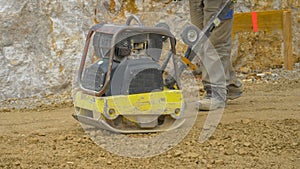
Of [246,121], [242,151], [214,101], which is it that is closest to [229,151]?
[242,151]

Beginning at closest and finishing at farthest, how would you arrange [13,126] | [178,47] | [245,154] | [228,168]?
[228,168]
[245,154]
[13,126]
[178,47]

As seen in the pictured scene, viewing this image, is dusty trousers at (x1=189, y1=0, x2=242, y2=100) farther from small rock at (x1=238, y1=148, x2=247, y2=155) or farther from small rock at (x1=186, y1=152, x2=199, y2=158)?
small rock at (x1=186, y1=152, x2=199, y2=158)

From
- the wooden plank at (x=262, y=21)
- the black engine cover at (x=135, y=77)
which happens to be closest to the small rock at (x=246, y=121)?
the black engine cover at (x=135, y=77)

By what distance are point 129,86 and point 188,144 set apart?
0.69 metres

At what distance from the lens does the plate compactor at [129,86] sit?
4652 millimetres

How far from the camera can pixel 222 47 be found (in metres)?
5.80

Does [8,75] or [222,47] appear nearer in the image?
[222,47]

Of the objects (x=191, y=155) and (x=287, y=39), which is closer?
(x=191, y=155)

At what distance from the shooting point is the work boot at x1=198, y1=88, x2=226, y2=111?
5.73m

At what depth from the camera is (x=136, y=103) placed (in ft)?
15.4

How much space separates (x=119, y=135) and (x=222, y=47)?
5.37 ft

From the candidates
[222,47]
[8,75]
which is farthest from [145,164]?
[8,75]

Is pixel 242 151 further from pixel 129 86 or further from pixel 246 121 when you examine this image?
pixel 129 86

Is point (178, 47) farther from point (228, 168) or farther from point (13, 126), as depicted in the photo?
point (228, 168)
